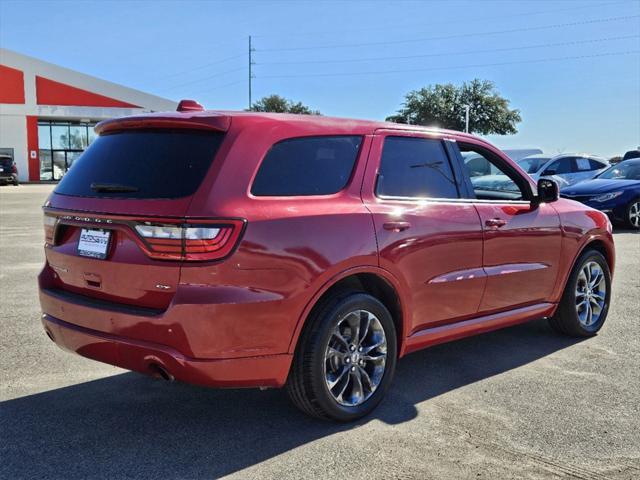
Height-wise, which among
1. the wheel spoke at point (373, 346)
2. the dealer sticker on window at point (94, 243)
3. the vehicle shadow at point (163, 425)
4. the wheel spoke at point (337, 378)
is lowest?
the vehicle shadow at point (163, 425)

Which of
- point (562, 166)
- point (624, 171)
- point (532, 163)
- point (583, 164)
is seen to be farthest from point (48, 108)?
point (624, 171)

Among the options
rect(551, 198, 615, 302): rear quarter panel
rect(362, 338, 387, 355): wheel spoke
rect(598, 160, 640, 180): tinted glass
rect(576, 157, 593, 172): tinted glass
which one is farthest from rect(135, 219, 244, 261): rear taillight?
rect(576, 157, 593, 172): tinted glass

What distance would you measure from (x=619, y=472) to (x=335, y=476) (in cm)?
→ 146

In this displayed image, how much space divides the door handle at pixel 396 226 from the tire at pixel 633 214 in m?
11.4

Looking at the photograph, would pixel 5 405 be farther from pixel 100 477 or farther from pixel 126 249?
pixel 126 249

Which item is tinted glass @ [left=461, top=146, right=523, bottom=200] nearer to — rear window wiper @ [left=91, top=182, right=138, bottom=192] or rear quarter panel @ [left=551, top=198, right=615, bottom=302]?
rear quarter panel @ [left=551, top=198, right=615, bottom=302]

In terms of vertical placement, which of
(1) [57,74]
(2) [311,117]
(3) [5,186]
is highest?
(1) [57,74]

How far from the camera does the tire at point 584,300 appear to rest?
18.0 feet

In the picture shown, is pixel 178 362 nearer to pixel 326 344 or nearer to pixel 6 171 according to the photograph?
pixel 326 344

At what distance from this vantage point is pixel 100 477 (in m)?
3.04

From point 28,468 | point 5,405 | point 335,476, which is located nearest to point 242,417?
point 335,476

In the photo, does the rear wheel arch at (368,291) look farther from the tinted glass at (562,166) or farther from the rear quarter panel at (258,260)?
the tinted glass at (562,166)

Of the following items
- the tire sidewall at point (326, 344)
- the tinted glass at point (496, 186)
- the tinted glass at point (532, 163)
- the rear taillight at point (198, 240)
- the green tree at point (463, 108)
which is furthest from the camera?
the green tree at point (463, 108)

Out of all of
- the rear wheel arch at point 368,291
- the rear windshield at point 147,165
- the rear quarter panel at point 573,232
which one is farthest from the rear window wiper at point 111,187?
the rear quarter panel at point 573,232
